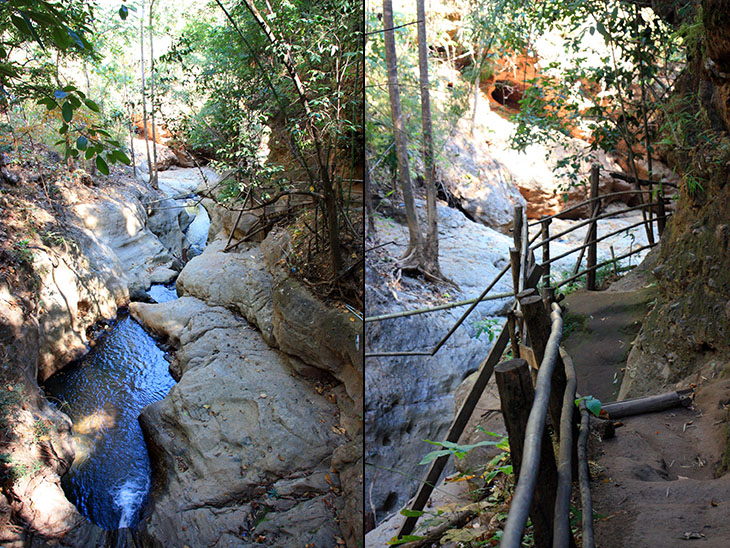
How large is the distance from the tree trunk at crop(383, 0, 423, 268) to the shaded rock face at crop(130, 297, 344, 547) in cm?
231

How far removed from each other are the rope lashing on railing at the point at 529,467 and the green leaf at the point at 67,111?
1.15 m

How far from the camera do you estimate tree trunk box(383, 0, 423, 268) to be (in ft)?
11.1

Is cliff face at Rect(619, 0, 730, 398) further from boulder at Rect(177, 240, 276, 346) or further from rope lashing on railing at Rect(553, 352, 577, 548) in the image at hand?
boulder at Rect(177, 240, 276, 346)

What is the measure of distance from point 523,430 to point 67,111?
1.18m

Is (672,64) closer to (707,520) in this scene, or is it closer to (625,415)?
(625,415)

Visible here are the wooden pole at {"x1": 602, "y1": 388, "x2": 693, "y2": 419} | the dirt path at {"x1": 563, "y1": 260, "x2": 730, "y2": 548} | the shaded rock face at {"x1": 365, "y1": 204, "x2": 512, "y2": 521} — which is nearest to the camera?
the dirt path at {"x1": 563, "y1": 260, "x2": 730, "y2": 548}

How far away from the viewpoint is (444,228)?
5504 millimetres

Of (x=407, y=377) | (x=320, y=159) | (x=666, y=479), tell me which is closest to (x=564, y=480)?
(x=666, y=479)

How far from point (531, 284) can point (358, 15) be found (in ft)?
4.07

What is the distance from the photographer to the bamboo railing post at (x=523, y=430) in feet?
2.48

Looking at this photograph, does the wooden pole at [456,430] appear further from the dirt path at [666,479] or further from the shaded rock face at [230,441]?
the dirt path at [666,479]

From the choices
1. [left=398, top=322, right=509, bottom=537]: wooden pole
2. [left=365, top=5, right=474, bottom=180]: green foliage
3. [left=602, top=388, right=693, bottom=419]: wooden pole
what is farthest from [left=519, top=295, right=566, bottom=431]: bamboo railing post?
[left=365, top=5, right=474, bottom=180]: green foliage

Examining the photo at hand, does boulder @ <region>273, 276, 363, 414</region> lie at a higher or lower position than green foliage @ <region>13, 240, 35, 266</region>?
lower

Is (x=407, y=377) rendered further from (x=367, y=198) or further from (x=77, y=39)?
(x=77, y=39)
